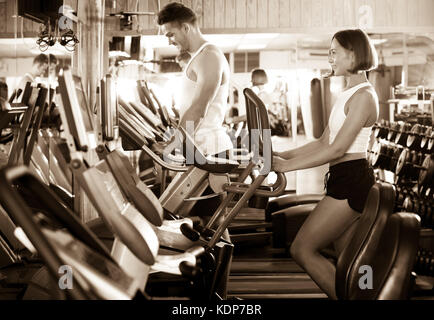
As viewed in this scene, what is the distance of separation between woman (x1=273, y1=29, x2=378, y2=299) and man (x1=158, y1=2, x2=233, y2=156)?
82 centimetres

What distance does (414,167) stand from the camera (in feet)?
16.8

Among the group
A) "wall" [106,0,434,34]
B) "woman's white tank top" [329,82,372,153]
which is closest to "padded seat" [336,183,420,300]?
"woman's white tank top" [329,82,372,153]

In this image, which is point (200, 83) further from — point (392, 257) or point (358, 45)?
point (392, 257)

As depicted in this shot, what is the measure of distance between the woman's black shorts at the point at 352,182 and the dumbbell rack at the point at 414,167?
1625 mm

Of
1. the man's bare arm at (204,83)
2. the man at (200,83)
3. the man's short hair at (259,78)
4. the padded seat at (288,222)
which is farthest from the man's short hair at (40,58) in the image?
the man's short hair at (259,78)

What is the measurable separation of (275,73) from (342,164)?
280 inches

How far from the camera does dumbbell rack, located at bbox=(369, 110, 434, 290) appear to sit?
4363 millimetres

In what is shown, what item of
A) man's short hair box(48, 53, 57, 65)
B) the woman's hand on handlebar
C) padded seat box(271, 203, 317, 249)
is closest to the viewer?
the woman's hand on handlebar

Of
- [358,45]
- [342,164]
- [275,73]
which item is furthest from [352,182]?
[275,73]

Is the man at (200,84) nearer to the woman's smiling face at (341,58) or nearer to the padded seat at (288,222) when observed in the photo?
the woman's smiling face at (341,58)

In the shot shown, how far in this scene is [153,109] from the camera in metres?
5.19

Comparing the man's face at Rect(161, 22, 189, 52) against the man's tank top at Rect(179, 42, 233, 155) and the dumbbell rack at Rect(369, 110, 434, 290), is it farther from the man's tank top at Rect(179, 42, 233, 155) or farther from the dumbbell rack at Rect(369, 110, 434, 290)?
the dumbbell rack at Rect(369, 110, 434, 290)

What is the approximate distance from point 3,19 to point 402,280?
374 centimetres

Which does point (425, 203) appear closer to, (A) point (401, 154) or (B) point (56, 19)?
(A) point (401, 154)
